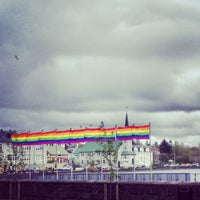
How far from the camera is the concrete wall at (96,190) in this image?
3609 cm

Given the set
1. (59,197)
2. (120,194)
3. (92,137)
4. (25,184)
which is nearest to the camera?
(120,194)

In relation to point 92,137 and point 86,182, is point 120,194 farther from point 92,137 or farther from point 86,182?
point 92,137

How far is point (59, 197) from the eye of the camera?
145ft

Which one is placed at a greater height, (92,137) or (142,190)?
(92,137)

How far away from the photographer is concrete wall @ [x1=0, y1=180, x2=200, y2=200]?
36.1m

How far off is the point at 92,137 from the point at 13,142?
11.8 m

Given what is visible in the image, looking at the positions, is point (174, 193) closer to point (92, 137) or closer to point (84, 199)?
point (84, 199)

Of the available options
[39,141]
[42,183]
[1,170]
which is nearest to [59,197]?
[42,183]

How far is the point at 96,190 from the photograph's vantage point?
41188 mm

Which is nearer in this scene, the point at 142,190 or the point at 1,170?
the point at 142,190

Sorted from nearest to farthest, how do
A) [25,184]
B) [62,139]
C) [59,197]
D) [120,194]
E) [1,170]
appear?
[120,194], [59,197], [25,184], [62,139], [1,170]

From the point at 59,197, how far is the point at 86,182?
11.8 ft

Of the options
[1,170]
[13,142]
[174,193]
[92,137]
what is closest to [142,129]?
[92,137]

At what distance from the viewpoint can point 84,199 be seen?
137 ft
